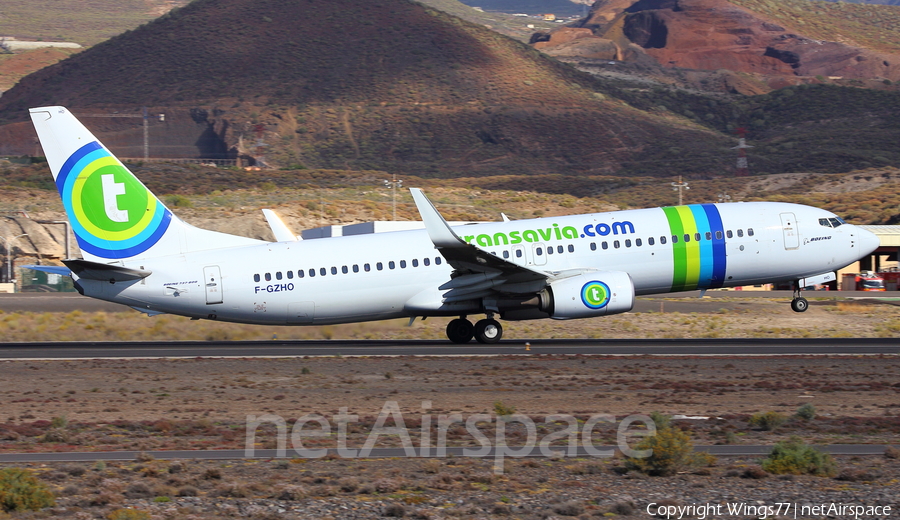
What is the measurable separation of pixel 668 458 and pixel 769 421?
167 inches

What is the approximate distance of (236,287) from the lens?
93.8 feet

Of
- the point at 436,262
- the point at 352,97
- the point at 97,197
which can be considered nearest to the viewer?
the point at 97,197

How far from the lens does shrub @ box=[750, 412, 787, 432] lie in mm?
16641

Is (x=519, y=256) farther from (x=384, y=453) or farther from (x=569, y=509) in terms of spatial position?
(x=569, y=509)

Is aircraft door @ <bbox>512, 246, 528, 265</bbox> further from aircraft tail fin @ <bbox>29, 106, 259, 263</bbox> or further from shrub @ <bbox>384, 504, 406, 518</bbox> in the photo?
shrub @ <bbox>384, 504, 406, 518</bbox>

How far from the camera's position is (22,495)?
11.7 m

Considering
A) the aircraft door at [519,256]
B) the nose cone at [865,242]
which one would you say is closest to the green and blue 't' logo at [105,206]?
the aircraft door at [519,256]

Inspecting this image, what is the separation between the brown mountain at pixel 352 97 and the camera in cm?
15038

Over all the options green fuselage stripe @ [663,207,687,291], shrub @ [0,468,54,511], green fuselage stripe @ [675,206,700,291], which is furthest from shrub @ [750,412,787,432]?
green fuselage stripe @ [675,206,700,291]

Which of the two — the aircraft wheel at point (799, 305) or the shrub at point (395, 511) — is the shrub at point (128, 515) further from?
the aircraft wheel at point (799, 305)

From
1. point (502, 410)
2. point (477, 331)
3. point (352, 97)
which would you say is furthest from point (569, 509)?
point (352, 97)

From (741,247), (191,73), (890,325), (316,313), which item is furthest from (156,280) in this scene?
(191,73)

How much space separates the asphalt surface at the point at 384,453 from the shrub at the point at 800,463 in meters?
1.13

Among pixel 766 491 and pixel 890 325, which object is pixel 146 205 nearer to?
pixel 766 491
